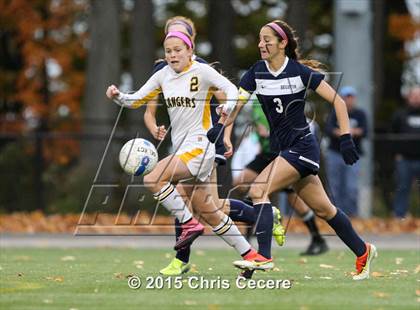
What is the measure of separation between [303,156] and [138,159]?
1416 mm

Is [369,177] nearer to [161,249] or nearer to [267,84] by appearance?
[161,249]

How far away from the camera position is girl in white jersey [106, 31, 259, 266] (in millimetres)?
10133

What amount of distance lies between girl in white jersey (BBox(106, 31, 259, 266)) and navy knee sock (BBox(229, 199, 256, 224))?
654mm

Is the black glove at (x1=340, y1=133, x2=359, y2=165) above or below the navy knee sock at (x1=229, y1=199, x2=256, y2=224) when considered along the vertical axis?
above

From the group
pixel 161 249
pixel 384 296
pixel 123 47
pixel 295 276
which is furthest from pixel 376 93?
pixel 384 296

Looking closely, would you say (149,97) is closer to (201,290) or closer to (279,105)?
(279,105)

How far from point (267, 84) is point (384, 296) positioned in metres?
2.30

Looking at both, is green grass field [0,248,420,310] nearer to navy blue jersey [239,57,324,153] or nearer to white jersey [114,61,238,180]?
white jersey [114,61,238,180]

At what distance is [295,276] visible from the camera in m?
10.4

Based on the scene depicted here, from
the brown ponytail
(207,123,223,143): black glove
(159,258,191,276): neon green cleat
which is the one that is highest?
the brown ponytail

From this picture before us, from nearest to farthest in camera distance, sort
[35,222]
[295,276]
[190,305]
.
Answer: [190,305], [295,276], [35,222]

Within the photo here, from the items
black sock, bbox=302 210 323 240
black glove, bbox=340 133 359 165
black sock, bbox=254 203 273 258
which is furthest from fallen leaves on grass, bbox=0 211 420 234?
black glove, bbox=340 133 359 165

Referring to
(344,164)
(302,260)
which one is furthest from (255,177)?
(344,164)

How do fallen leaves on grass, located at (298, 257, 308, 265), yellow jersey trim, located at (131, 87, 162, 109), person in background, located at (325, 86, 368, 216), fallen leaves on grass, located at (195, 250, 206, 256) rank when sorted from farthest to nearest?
person in background, located at (325, 86, 368, 216), fallen leaves on grass, located at (195, 250, 206, 256), fallen leaves on grass, located at (298, 257, 308, 265), yellow jersey trim, located at (131, 87, 162, 109)
